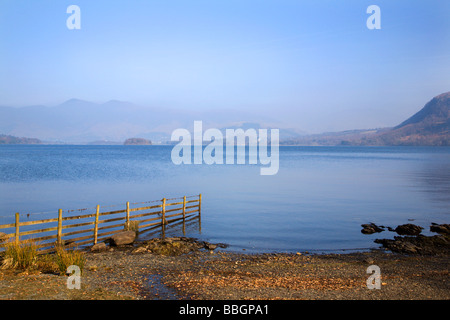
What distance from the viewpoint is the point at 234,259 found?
664 inches

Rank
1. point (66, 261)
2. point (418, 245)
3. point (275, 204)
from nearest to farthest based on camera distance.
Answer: point (66, 261) < point (418, 245) < point (275, 204)

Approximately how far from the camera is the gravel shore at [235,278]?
1085 centimetres

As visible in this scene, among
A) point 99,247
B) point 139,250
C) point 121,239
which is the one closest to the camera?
point 139,250

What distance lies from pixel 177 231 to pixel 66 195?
20289 millimetres

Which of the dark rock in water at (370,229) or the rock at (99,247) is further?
the dark rock in water at (370,229)

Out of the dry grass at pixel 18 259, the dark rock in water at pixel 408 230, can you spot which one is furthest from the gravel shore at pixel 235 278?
the dark rock in water at pixel 408 230

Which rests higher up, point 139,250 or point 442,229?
point 139,250

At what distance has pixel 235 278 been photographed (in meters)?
12.9

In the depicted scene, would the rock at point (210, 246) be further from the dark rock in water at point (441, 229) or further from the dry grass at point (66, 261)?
the dark rock in water at point (441, 229)

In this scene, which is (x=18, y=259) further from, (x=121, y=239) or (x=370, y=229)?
(x=370, y=229)

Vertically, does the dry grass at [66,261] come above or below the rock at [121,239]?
above

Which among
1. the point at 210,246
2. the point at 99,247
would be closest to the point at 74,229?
the point at 99,247
